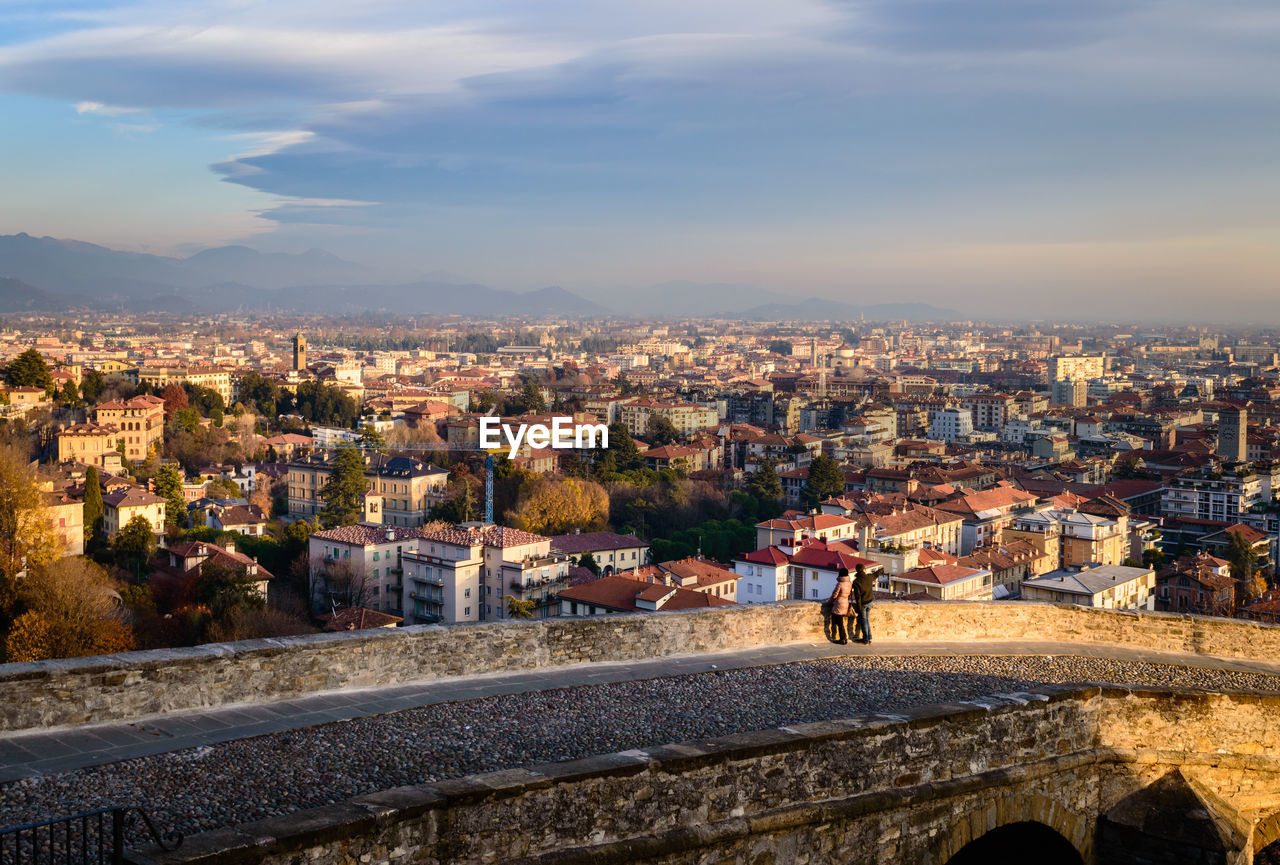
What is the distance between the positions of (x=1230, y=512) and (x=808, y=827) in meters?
40.4

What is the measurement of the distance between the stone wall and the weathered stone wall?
1.64 m

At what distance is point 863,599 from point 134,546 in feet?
78.2

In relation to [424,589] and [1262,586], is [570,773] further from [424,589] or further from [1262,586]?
[1262,586]

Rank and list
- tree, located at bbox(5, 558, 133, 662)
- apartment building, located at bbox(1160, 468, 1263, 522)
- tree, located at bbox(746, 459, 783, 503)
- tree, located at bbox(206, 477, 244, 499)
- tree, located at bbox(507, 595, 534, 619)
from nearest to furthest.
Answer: tree, located at bbox(5, 558, 133, 662)
tree, located at bbox(507, 595, 534, 619)
tree, located at bbox(206, 477, 244, 499)
tree, located at bbox(746, 459, 783, 503)
apartment building, located at bbox(1160, 468, 1263, 522)

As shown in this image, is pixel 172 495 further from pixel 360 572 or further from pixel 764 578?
pixel 764 578

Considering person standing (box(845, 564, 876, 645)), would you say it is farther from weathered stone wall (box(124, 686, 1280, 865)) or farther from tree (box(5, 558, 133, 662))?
tree (box(5, 558, 133, 662))

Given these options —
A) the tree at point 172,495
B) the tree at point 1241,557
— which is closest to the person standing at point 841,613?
the tree at point 1241,557

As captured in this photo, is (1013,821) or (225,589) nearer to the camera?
(1013,821)

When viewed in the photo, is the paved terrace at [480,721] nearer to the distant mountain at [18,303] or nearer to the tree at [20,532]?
the tree at [20,532]

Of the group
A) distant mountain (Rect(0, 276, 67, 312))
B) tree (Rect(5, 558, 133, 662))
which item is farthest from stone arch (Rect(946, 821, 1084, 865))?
distant mountain (Rect(0, 276, 67, 312))

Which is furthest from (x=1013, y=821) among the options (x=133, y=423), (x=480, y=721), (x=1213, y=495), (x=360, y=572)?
(x=133, y=423)

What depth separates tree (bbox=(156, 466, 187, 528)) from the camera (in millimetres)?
30844

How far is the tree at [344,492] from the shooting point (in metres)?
34.0

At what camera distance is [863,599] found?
6.79 meters
